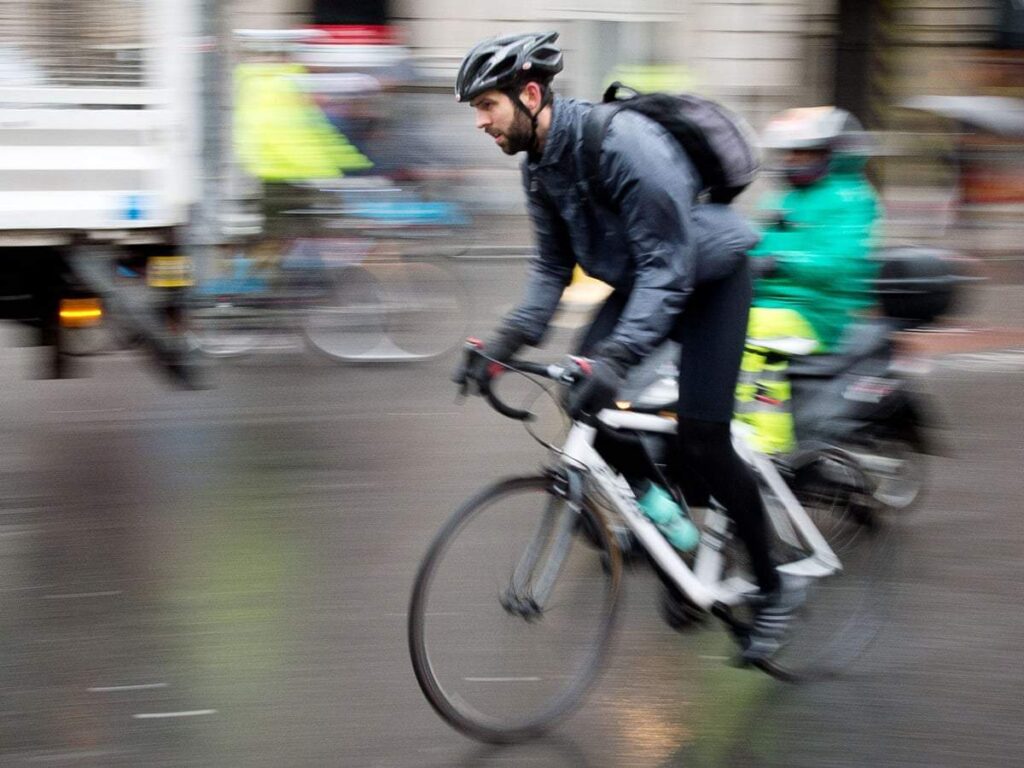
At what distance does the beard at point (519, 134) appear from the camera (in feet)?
12.4

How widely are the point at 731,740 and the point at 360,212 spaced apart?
5.70m

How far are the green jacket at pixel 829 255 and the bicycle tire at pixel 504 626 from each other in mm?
2140

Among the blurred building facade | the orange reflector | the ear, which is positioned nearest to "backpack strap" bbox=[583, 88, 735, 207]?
the ear

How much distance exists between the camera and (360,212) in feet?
29.8

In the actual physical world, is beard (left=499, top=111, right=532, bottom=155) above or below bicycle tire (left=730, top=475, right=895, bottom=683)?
above

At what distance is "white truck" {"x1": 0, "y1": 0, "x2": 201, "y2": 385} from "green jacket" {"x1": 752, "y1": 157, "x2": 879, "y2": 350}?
9.04ft

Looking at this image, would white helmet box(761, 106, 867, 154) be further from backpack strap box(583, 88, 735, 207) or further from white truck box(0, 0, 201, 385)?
white truck box(0, 0, 201, 385)

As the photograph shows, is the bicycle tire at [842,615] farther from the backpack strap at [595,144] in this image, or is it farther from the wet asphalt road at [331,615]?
the backpack strap at [595,144]

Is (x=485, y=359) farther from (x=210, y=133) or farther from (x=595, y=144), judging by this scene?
(x=210, y=133)

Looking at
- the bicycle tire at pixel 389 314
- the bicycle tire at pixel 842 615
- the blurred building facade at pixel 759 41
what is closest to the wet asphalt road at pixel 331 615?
the bicycle tire at pixel 842 615

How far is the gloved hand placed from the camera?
3906 mm

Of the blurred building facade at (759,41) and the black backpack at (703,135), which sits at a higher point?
the black backpack at (703,135)

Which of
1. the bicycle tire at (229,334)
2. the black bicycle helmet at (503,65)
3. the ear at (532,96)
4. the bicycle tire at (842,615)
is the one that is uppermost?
the black bicycle helmet at (503,65)

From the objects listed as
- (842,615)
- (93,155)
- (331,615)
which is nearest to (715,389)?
(842,615)
